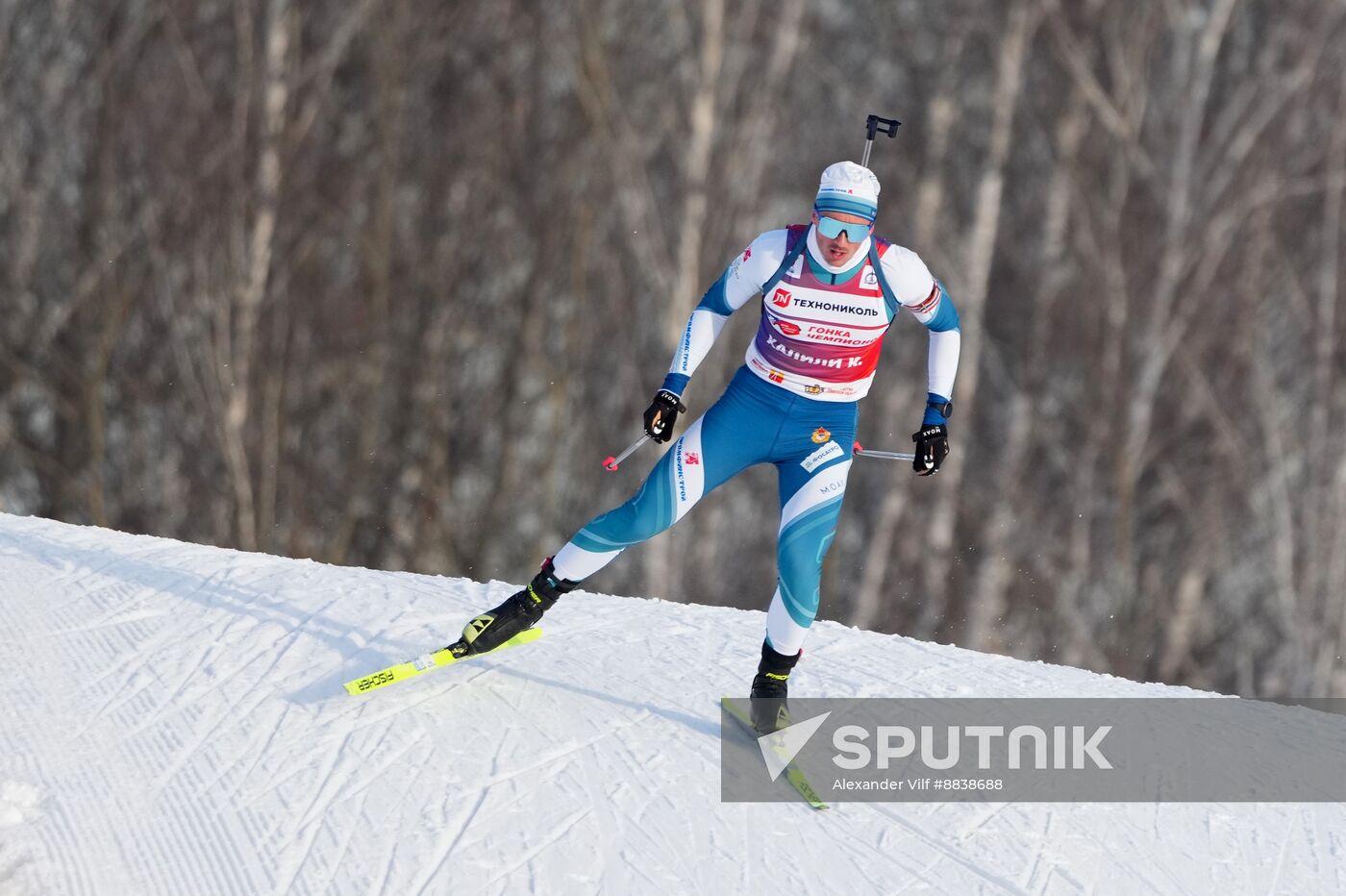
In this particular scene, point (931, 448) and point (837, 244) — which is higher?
point (837, 244)

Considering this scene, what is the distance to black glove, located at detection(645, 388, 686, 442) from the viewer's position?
370 cm

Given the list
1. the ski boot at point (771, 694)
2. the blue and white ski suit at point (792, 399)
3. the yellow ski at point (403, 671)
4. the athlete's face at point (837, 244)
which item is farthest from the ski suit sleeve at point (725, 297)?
the yellow ski at point (403, 671)

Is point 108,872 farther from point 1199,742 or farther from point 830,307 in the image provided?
point 1199,742

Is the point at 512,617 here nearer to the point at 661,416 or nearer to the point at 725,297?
the point at 661,416

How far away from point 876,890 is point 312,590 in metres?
2.72

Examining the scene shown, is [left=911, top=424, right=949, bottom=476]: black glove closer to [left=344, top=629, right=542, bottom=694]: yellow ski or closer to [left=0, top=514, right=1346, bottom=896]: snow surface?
[left=0, top=514, right=1346, bottom=896]: snow surface

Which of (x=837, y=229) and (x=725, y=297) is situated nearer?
(x=837, y=229)

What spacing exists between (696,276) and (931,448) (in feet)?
26.8

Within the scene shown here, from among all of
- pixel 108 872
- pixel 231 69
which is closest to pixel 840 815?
pixel 108 872

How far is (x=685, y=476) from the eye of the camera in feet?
12.3

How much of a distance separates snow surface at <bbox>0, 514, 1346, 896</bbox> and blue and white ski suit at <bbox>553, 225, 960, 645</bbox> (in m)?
0.56

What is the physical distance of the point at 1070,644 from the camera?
1291 centimetres

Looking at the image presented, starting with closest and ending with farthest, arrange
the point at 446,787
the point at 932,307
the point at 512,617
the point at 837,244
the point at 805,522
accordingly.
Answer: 1. the point at 446,787
2. the point at 837,244
3. the point at 805,522
4. the point at 932,307
5. the point at 512,617

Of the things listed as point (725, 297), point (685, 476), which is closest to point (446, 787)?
point (685, 476)
